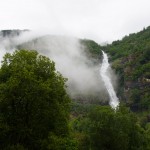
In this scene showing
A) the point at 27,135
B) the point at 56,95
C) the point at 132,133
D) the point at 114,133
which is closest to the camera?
the point at 27,135

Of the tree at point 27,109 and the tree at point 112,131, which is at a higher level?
the tree at point 112,131

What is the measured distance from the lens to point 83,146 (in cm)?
7650

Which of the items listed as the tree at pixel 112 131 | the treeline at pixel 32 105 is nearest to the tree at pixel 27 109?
the treeline at pixel 32 105

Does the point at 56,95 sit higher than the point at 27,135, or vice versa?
the point at 56,95

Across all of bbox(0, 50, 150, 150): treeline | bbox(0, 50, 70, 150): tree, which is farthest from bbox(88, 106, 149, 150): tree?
bbox(0, 50, 70, 150): tree

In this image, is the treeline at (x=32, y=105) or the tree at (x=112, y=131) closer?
the treeline at (x=32, y=105)

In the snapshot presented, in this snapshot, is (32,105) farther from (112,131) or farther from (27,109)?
(112,131)

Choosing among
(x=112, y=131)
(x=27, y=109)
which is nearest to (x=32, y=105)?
(x=27, y=109)

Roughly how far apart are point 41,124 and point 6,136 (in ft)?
12.5

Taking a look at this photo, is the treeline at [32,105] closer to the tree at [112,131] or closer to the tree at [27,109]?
the tree at [27,109]

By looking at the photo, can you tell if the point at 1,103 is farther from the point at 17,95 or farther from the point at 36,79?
the point at 36,79

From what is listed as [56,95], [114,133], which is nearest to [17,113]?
[56,95]

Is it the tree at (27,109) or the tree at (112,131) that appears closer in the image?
the tree at (27,109)

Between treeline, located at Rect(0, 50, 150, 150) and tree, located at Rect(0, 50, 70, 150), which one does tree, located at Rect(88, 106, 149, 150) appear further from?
tree, located at Rect(0, 50, 70, 150)
